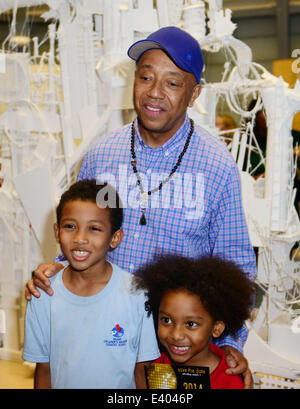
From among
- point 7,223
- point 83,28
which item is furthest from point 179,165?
point 7,223

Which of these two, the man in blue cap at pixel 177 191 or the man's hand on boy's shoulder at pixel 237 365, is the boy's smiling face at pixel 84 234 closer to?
the man in blue cap at pixel 177 191

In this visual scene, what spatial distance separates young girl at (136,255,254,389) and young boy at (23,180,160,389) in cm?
4

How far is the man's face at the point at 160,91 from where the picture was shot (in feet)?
3.39

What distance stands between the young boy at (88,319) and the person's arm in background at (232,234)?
199mm

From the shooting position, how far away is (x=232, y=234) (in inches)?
44.1

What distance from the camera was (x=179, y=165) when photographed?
3.69ft

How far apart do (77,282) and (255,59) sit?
32.0 inches

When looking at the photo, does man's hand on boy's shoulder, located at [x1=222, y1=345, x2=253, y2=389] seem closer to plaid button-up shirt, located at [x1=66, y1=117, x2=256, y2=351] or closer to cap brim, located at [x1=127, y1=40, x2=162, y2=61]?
plaid button-up shirt, located at [x1=66, y1=117, x2=256, y2=351]

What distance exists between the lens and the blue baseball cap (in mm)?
1013

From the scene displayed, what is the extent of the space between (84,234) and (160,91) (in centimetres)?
32

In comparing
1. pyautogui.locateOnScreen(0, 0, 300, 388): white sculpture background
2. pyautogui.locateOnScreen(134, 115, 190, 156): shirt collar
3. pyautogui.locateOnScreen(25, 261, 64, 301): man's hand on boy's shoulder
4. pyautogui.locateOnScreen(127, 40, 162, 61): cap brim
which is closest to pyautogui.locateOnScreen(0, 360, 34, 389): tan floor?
pyautogui.locateOnScreen(0, 0, 300, 388): white sculpture background

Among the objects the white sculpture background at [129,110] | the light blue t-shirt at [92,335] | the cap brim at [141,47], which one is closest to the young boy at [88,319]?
the light blue t-shirt at [92,335]
